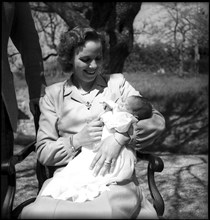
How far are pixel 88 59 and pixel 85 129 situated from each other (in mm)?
365

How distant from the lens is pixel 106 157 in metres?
1.82

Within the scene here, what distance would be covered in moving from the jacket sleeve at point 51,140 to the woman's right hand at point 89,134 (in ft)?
0.21

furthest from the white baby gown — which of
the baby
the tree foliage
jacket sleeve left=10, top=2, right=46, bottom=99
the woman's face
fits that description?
the tree foliage

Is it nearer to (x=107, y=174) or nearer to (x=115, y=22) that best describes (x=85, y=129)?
(x=107, y=174)

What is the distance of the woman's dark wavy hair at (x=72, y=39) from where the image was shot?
6.53 feet

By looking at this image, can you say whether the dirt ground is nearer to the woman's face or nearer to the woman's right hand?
the woman's right hand

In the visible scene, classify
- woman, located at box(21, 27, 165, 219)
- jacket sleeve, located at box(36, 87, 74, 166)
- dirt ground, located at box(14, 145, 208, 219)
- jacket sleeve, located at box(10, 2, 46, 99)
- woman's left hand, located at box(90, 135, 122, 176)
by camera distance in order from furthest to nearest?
1. dirt ground, located at box(14, 145, 208, 219)
2. jacket sleeve, located at box(10, 2, 46, 99)
3. jacket sleeve, located at box(36, 87, 74, 166)
4. woman's left hand, located at box(90, 135, 122, 176)
5. woman, located at box(21, 27, 165, 219)

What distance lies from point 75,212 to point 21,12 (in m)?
1.27

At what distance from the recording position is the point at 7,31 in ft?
6.92

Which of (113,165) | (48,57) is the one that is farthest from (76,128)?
(48,57)

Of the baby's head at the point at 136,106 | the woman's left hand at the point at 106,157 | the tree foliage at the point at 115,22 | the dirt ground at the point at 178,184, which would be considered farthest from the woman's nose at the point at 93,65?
the tree foliage at the point at 115,22

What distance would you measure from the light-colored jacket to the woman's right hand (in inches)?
2.6

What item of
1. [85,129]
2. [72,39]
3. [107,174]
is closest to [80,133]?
[85,129]

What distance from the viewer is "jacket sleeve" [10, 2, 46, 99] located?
2.31 metres
